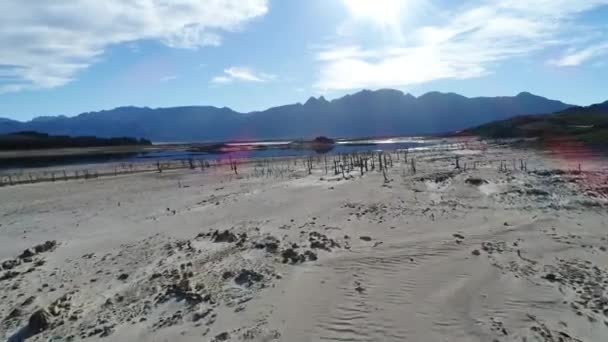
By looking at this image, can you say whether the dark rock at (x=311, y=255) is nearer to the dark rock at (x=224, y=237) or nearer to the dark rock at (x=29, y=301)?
the dark rock at (x=224, y=237)

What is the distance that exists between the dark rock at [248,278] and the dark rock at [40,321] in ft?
14.4

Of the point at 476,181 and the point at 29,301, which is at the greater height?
the point at 476,181

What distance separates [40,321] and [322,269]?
22.9 ft

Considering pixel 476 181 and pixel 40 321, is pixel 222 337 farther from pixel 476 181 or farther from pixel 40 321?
pixel 476 181

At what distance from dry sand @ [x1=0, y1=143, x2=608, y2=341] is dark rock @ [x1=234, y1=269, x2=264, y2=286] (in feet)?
0.22

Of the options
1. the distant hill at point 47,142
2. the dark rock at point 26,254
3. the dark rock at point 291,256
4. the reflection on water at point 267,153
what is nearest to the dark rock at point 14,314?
the dark rock at point 26,254

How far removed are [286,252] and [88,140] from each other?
126701 millimetres

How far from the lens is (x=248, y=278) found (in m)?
10.4

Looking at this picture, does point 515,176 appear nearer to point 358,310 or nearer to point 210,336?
point 358,310

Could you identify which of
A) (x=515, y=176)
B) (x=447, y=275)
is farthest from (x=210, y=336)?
(x=515, y=176)

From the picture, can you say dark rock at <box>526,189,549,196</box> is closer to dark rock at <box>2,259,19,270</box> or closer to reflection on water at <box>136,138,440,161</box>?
dark rock at <box>2,259,19,270</box>

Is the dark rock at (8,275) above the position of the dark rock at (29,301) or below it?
above

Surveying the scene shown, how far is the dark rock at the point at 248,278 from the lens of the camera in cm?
1022

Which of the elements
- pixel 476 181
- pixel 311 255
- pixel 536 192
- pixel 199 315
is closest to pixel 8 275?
pixel 199 315
